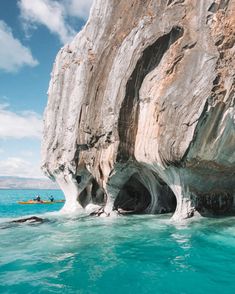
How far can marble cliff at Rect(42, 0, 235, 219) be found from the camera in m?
17.3

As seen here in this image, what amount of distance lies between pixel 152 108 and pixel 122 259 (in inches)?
436

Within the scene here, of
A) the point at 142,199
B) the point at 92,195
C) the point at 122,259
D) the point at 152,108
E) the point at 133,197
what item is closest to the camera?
the point at 122,259

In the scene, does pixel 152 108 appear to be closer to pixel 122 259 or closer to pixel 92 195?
Answer: pixel 122 259

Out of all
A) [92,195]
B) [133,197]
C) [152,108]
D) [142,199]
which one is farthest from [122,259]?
[133,197]

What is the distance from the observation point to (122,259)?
11500mm

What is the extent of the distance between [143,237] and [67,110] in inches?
713

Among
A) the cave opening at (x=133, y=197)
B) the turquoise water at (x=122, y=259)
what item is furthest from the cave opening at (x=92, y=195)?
the turquoise water at (x=122, y=259)

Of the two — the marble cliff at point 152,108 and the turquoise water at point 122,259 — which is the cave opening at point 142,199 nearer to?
the marble cliff at point 152,108

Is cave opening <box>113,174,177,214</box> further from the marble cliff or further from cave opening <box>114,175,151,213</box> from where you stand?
the marble cliff

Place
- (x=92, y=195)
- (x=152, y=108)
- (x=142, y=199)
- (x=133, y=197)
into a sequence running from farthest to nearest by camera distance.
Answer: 1. (x=133, y=197)
2. (x=92, y=195)
3. (x=142, y=199)
4. (x=152, y=108)

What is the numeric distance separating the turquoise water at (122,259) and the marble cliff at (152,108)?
411 centimetres

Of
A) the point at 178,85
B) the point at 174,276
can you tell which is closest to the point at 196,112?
the point at 178,85

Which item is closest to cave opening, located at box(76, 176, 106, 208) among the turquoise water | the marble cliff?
the marble cliff

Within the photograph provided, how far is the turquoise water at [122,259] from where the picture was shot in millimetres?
8844
